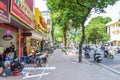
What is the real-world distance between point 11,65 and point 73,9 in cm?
1527

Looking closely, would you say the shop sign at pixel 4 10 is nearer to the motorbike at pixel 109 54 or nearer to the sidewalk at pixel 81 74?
the sidewalk at pixel 81 74

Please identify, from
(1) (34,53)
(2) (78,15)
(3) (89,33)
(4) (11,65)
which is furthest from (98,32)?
(4) (11,65)

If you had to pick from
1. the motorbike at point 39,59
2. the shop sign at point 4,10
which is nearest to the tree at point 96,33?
the motorbike at point 39,59

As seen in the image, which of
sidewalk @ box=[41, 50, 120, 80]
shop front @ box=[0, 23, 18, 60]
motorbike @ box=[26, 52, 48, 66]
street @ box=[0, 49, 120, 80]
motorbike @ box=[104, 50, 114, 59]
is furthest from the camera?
motorbike @ box=[104, 50, 114, 59]

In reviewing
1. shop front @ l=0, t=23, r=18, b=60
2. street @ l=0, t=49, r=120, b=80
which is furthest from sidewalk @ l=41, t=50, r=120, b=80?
shop front @ l=0, t=23, r=18, b=60

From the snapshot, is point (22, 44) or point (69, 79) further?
point (22, 44)

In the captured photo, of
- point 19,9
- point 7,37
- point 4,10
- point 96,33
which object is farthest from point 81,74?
point 96,33

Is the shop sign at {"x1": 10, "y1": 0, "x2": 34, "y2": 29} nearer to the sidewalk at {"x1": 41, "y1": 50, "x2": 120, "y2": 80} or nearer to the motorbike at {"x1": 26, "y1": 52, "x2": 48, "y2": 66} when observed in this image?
the motorbike at {"x1": 26, "y1": 52, "x2": 48, "y2": 66}

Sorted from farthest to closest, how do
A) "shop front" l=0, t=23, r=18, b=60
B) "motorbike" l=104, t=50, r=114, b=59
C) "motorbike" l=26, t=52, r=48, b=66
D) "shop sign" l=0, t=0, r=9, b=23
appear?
"motorbike" l=104, t=50, r=114, b=59 → "shop front" l=0, t=23, r=18, b=60 → "motorbike" l=26, t=52, r=48, b=66 → "shop sign" l=0, t=0, r=9, b=23

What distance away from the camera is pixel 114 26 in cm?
11038

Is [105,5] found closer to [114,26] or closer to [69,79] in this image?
[69,79]

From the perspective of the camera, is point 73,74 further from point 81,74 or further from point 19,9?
point 19,9

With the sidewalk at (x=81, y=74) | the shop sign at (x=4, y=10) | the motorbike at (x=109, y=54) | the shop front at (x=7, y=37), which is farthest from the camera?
the motorbike at (x=109, y=54)

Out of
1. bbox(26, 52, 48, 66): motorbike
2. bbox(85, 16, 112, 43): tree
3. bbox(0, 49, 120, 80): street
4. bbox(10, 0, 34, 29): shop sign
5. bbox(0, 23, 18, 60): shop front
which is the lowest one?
bbox(0, 49, 120, 80): street
